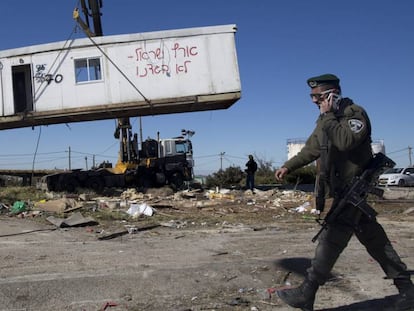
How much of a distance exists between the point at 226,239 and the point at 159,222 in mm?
2570

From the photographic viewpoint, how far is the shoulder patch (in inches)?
146

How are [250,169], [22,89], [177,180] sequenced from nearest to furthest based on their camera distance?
1. [22,89]
2. [250,169]
3. [177,180]

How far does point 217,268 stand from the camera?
5586mm

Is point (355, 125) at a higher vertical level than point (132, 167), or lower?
higher

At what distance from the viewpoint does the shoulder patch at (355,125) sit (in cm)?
371

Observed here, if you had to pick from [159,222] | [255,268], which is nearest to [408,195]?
[159,222]

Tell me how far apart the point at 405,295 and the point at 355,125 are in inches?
58.4

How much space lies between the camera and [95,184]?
22.5m

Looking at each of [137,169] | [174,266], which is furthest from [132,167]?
[174,266]

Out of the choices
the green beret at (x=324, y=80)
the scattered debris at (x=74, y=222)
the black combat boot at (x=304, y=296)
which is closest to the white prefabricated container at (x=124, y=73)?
the scattered debris at (x=74, y=222)

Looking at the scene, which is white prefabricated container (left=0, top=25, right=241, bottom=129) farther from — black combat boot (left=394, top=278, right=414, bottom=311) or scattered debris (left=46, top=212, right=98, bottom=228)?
black combat boot (left=394, top=278, right=414, bottom=311)

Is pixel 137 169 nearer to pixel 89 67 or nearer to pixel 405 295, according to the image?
pixel 89 67

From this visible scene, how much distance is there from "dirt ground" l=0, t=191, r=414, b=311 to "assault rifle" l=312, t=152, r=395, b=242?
3.21ft

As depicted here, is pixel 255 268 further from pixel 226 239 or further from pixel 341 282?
pixel 226 239
